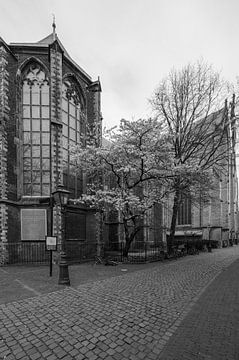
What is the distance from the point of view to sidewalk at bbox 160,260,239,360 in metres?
3.79

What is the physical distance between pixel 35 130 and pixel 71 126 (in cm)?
297

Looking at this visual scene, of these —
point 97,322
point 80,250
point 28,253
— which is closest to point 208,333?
point 97,322

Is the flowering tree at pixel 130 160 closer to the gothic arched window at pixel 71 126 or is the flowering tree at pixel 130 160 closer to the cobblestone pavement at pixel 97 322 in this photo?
the gothic arched window at pixel 71 126

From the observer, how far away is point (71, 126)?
61.6ft

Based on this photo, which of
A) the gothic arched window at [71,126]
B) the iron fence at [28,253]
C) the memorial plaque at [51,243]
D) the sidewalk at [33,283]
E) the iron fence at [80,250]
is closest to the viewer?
the sidewalk at [33,283]

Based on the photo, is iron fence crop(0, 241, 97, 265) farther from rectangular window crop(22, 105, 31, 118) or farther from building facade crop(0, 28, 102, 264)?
rectangular window crop(22, 105, 31, 118)

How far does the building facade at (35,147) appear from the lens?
15102mm

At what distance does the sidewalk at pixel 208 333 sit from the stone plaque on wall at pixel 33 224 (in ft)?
38.1

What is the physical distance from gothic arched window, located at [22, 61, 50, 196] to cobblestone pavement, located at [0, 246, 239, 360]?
1004 cm

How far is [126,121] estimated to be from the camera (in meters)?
13.8

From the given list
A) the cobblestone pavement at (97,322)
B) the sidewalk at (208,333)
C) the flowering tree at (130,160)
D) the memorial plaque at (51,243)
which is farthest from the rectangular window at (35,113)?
the sidewalk at (208,333)

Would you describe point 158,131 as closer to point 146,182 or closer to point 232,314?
point 146,182

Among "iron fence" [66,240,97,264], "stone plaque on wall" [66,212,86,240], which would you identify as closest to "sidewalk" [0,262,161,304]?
"iron fence" [66,240,97,264]

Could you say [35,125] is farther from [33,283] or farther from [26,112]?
[33,283]
